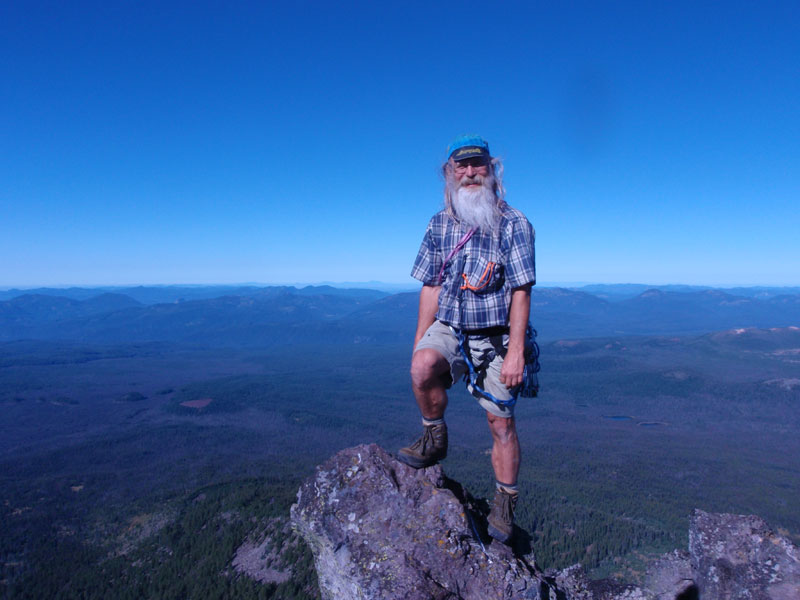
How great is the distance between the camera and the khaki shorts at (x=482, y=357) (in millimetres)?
4453

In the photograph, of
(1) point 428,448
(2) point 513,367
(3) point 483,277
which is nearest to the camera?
(2) point 513,367

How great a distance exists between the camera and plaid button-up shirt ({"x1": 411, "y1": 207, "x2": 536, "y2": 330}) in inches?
167

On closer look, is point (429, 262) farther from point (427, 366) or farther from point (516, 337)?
point (516, 337)

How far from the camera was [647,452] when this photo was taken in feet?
266

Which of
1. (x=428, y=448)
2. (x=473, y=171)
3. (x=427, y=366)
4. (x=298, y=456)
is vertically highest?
(x=473, y=171)

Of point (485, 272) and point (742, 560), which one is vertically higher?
point (485, 272)

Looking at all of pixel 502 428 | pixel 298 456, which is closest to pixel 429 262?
pixel 502 428

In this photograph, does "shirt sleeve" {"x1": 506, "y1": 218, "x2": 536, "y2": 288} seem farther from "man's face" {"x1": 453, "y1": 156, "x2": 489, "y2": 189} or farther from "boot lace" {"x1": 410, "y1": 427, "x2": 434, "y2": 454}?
"boot lace" {"x1": 410, "y1": 427, "x2": 434, "y2": 454}

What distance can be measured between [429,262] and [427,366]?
4.05 feet

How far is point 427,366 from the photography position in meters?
4.38

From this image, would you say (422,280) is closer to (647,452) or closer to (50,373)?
(647,452)

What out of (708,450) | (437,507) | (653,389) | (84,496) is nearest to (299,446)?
(84,496)

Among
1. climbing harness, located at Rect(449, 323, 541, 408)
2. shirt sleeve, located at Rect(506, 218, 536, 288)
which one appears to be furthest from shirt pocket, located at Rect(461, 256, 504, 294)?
climbing harness, located at Rect(449, 323, 541, 408)

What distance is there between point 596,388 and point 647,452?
63348 mm
